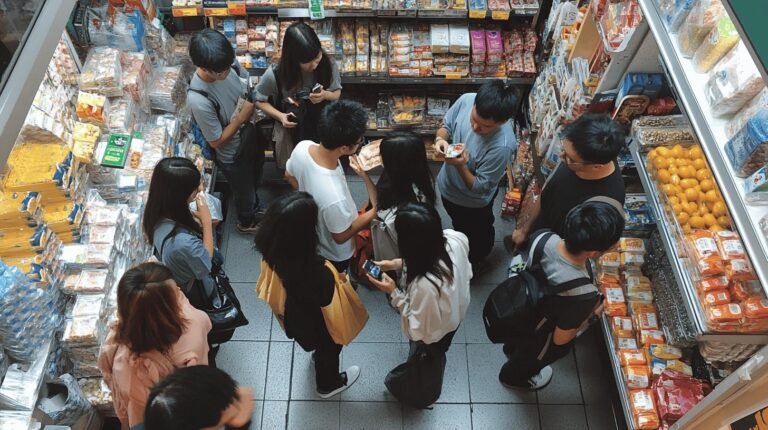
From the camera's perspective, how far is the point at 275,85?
394cm

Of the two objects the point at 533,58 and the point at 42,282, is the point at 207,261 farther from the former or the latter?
the point at 533,58

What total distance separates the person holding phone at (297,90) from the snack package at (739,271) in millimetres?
2581

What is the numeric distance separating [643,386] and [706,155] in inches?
59.0

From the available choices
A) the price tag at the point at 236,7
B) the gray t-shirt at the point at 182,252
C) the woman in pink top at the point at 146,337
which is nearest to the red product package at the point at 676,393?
the woman in pink top at the point at 146,337

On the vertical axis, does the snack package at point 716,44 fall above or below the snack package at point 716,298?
above

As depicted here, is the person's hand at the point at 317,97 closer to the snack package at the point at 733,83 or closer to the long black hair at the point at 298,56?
the long black hair at the point at 298,56

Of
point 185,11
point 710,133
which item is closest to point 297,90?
point 185,11

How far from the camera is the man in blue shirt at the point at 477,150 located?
3.18m

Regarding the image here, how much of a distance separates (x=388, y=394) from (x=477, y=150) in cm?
174

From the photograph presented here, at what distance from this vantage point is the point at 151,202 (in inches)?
115

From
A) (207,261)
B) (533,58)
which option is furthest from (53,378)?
(533,58)

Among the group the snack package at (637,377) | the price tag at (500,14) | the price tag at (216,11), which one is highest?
the price tag at (500,14)

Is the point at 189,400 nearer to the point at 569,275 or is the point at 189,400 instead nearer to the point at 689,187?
the point at 569,275

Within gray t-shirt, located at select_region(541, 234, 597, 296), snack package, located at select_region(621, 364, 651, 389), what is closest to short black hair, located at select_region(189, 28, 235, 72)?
gray t-shirt, located at select_region(541, 234, 597, 296)
